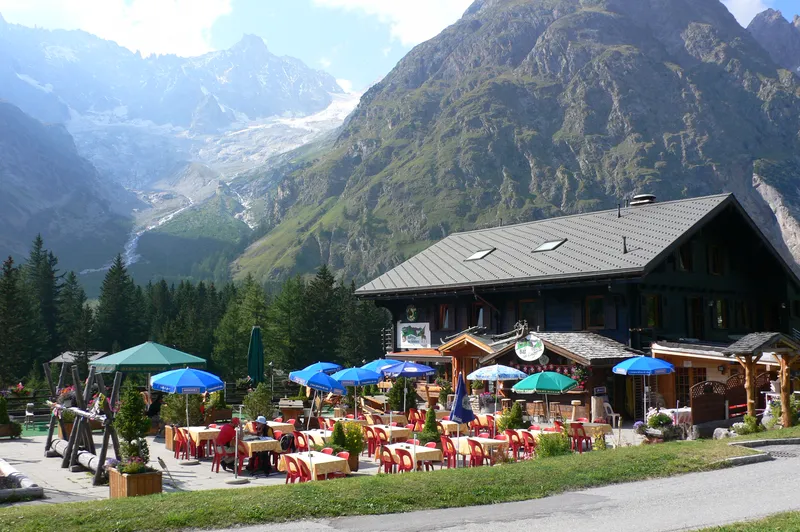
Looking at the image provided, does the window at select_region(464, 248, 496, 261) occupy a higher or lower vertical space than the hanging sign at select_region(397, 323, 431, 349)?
higher

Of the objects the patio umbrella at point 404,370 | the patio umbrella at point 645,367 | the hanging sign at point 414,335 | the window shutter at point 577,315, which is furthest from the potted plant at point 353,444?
the hanging sign at point 414,335

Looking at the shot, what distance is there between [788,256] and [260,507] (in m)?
189

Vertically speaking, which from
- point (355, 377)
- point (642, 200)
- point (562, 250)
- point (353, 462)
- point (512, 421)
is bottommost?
point (353, 462)

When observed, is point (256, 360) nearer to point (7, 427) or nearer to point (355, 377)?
point (355, 377)

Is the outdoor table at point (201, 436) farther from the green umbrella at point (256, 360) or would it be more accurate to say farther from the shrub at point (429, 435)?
the green umbrella at point (256, 360)

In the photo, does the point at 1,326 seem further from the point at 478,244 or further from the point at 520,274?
the point at 520,274

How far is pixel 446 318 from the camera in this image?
33.7 metres

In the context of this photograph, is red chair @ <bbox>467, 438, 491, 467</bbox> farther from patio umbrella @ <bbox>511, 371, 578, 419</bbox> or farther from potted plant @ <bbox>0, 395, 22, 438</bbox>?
potted plant @ <bbox>0, 395, 22, 438</bbox>

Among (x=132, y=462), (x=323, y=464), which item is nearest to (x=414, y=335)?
(x=323, y=464)

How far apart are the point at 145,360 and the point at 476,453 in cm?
1238

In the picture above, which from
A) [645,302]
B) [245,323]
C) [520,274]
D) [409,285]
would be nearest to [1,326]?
[245,323]

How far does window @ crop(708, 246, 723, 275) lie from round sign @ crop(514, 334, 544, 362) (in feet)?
35.5

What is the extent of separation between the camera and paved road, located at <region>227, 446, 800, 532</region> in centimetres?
946

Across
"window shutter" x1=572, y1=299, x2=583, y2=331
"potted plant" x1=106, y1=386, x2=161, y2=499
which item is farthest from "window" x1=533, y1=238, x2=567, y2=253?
"potted plant" x1=106, y1=386, x2=161, y2=499
